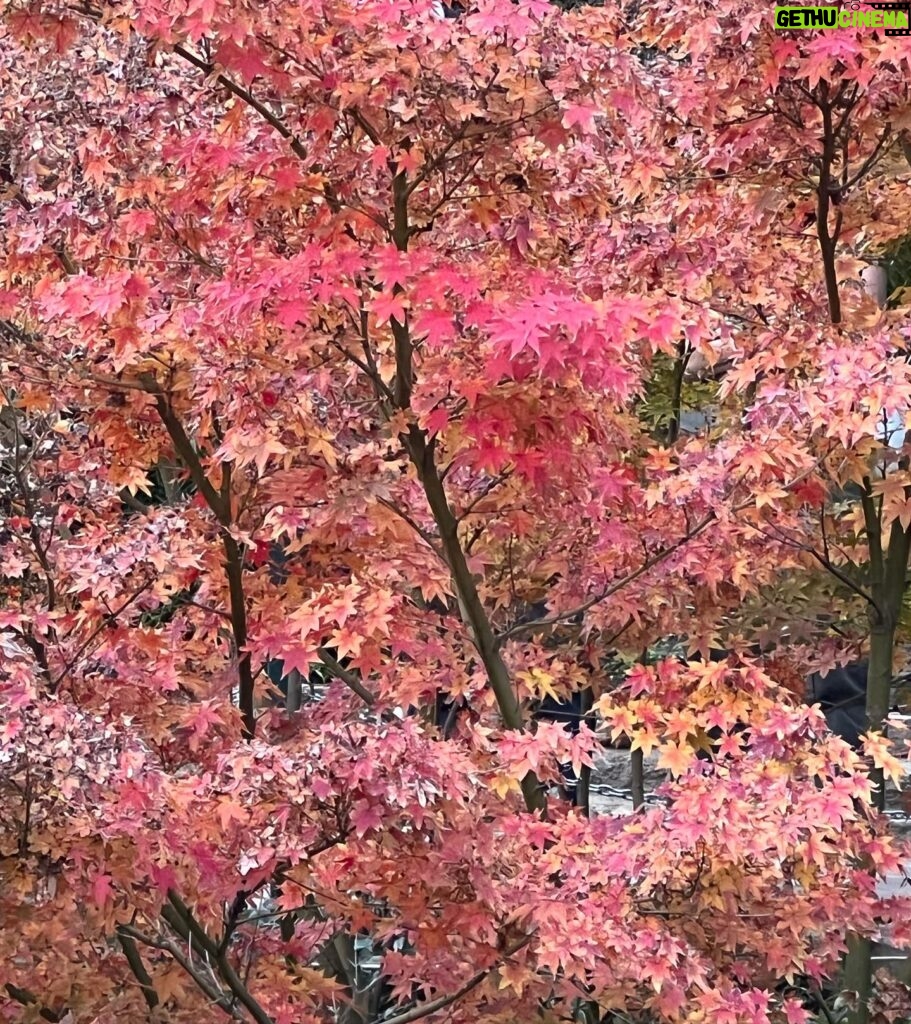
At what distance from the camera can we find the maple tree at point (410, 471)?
10.0 feet

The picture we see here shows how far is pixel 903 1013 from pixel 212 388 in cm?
401

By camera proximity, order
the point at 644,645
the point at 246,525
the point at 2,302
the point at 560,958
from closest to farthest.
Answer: the point at 560,958
the point at 2,302
the point at 246,525
the point at 644,645

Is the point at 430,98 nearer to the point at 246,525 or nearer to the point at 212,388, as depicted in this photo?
the point at 212,388

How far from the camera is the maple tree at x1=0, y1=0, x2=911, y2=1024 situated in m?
3.05

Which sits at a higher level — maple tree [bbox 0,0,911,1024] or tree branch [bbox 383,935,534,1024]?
maple tree [bbox 0,0,911,1024]

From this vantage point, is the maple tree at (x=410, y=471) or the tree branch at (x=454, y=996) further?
the tree branch at (x=454, y=996)

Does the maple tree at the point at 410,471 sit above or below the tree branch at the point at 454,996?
above

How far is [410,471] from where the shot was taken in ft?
13.8

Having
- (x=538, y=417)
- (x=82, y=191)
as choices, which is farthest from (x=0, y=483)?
(x=538, y=417)

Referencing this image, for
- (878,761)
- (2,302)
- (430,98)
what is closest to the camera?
(430,98)

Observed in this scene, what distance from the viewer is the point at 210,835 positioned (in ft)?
11.2

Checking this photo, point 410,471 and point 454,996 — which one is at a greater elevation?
point 410,471

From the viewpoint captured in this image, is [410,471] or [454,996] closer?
[454,996]

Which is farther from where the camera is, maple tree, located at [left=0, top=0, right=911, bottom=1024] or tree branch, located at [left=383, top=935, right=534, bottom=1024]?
tree branch, located at [left=383, top=935, right=534, bottom=1024]
